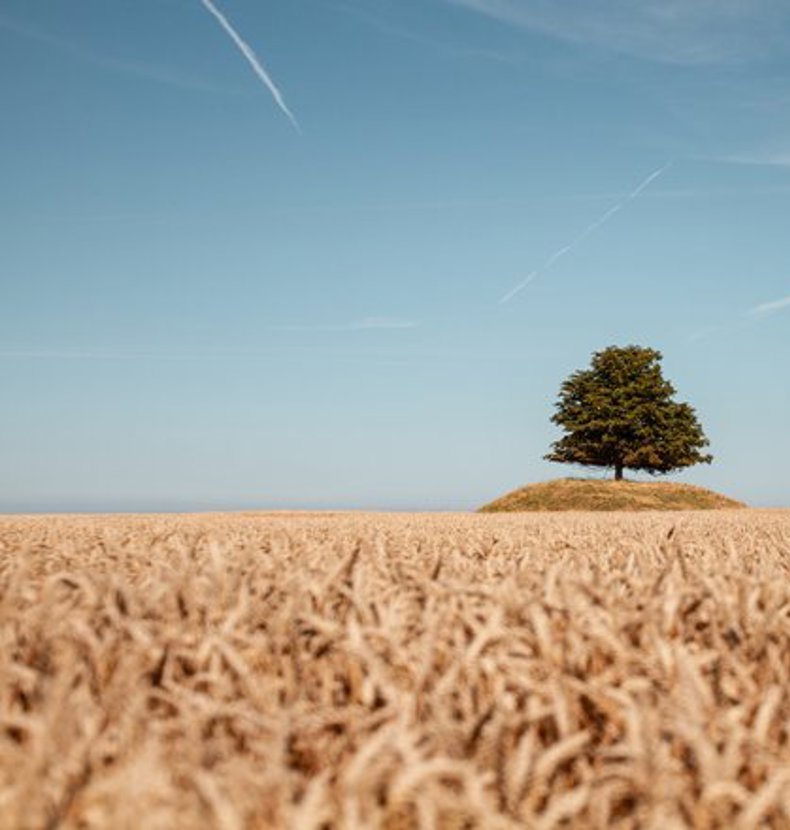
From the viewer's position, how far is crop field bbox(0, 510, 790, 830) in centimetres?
153

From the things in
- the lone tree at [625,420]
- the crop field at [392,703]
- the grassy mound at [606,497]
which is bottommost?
the crop field at [392,703]

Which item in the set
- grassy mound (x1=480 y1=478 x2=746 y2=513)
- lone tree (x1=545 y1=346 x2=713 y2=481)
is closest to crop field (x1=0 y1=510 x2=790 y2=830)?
grassy mound (x1=480 y1=478 x2=746 y2=513)

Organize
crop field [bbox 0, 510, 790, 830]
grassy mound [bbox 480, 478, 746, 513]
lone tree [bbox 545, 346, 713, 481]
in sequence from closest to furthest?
1. crop field [bbox 0, 510, 790, 830]
2. grassy mound [bbox 480, 478, 746, 513]
3. lone tree [bbox 545, 346, 713, 481]

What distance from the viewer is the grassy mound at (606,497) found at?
48.4 metres

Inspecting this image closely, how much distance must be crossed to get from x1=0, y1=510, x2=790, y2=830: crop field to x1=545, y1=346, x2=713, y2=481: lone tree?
196 feet

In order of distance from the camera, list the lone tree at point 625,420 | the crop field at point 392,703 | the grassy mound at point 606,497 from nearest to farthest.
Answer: the crop field at point 392,703, the grassy mound at point 606,497, the lone tree at point 625,420

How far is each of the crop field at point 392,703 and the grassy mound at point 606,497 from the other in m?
45.1

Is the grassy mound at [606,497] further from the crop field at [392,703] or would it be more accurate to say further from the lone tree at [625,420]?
the crop field at [392,703]

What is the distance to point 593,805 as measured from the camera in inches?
65.3

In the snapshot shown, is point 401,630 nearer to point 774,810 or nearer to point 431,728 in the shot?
point 431,728

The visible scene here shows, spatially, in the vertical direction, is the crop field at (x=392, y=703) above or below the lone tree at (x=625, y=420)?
below

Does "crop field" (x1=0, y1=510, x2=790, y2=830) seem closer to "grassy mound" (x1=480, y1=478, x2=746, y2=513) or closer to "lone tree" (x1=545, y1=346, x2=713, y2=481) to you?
"grassy mound" (x1=480, y1=478, x2=746, y2=513)

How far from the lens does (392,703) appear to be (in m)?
2.13

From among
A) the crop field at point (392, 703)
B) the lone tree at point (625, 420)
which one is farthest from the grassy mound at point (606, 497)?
the crop field at point (392, 703)
